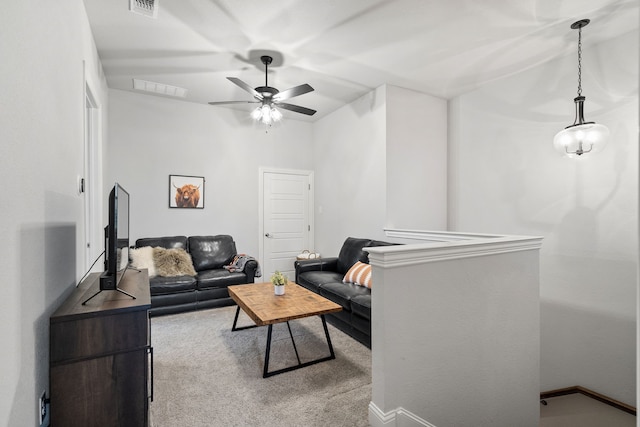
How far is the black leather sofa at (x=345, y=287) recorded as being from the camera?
9.91 ft

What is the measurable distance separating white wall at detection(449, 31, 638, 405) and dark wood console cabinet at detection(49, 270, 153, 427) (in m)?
3.92

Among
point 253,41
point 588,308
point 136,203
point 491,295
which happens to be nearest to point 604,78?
→ point 588,308

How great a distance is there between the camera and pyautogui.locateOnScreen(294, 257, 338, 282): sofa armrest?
4.38 meters

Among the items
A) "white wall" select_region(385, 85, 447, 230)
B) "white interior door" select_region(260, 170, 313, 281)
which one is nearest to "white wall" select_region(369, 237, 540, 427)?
"white wall" select_region(385, 85, 447, 230)

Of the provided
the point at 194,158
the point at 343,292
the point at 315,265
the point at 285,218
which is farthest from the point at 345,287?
the point at 194,158

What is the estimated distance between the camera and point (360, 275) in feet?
12.0

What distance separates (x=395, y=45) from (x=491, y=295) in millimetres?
2580

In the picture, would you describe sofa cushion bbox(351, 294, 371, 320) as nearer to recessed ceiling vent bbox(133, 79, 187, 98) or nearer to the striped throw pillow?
the striped throw pillow

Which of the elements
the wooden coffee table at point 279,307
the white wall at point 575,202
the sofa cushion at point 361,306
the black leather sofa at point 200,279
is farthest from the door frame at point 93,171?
the white wall at point 575,202

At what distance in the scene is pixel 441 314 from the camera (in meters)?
1.98

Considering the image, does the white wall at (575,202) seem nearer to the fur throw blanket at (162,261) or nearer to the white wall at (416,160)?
the white wall at (416,160)

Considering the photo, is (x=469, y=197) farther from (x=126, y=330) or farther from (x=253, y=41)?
(x=126, y=330)

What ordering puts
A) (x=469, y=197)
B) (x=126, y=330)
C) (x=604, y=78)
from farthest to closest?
(x=469, y=197)
(x=604, y=78)
(x=126, y=330)

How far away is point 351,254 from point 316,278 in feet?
2.13
